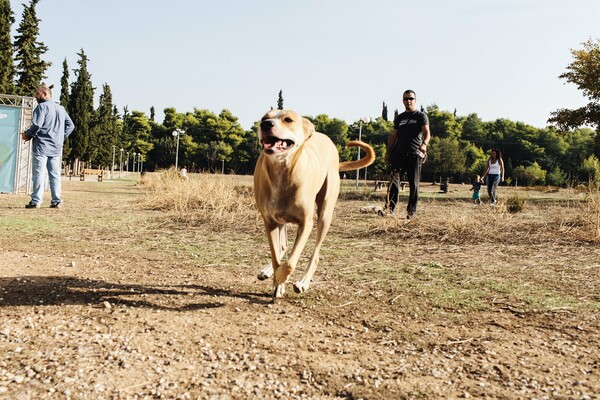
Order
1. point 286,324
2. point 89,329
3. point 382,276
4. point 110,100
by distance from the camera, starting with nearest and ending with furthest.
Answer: point 89,329 < point 286,324 < point 382,276 < point 110,100

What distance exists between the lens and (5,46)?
79.3 feet

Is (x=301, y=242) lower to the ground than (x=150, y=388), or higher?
higher

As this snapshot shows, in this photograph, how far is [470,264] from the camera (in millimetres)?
4395

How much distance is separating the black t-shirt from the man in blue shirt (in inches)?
239

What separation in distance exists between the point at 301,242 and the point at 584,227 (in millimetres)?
4971

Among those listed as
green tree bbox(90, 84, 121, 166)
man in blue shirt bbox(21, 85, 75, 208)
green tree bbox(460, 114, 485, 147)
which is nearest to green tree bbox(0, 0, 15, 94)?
man in blue shirt bbox(21, 85, 75, 208)

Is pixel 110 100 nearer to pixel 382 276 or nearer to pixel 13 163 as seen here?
pixel 13 163

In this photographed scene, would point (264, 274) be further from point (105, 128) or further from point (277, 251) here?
point (105, 128)

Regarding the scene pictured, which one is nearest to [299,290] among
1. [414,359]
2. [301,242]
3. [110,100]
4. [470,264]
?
[301,242]

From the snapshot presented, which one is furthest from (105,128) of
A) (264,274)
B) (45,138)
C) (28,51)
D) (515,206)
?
(264,274)

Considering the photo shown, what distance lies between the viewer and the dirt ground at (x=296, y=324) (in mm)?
1794

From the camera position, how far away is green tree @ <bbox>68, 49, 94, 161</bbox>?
121 ft

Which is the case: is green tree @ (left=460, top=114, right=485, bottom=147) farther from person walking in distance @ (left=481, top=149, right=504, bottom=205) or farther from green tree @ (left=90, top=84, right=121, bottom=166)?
person walking in distance @ (left=481, top=149, right=504, bottom=205)

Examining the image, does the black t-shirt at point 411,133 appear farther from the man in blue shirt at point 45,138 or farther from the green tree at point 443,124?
the green tree at point 443,124
